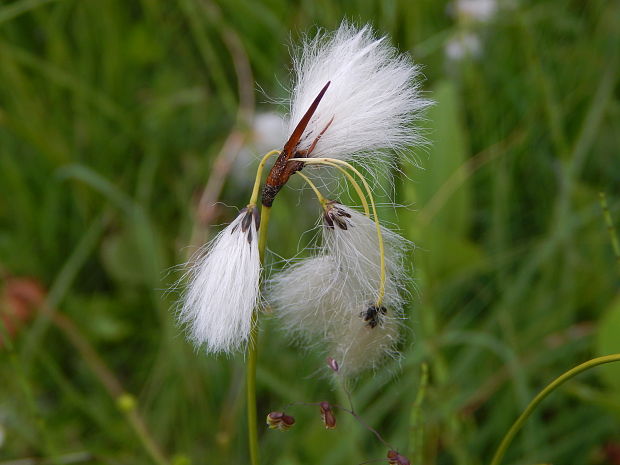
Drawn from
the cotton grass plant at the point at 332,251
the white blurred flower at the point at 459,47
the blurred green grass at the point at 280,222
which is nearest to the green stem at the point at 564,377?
the cotton grass plant at the point at 332,251

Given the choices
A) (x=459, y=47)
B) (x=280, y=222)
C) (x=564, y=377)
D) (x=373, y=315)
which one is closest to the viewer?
(x=564, y=377)

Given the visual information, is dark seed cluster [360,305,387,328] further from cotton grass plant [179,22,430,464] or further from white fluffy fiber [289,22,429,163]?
white fluffy fiber [289,22,429,163]

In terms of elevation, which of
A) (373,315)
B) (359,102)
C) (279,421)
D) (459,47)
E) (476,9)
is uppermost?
(476,9)

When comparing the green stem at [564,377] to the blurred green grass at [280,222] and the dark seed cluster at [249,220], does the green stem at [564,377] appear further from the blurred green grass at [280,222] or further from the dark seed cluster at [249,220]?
the blurred green grass at [280,222]

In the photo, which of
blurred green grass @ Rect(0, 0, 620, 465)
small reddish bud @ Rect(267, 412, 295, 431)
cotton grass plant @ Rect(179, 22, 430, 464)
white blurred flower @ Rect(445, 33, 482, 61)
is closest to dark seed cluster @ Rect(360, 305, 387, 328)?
cotton grass plant @ Rect(179, 22, 430, 464)

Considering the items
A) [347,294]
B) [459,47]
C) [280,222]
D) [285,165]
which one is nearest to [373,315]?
[347,294]

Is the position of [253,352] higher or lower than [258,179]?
lower

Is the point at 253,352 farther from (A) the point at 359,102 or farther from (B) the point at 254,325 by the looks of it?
(A) the point at 359,102
